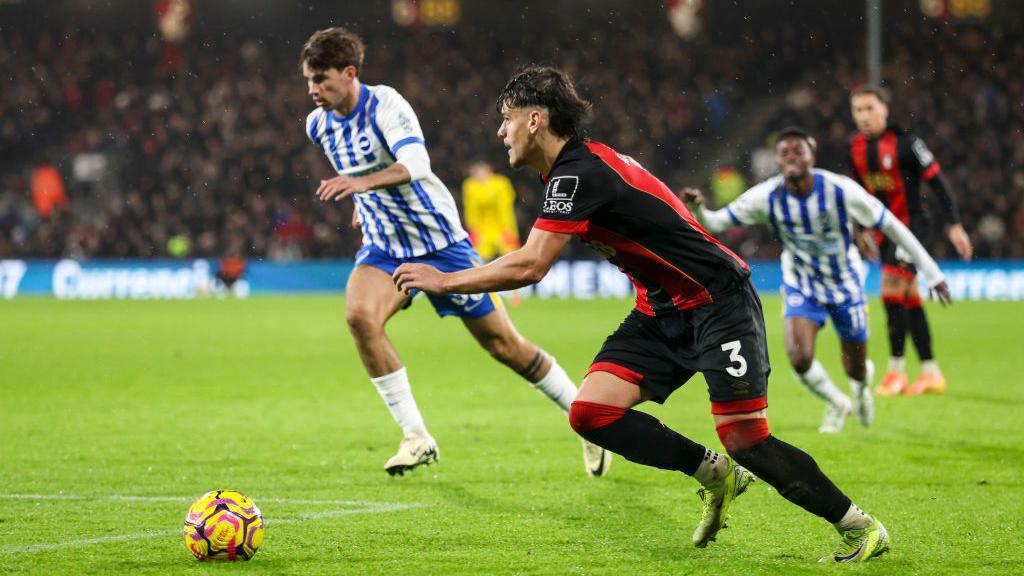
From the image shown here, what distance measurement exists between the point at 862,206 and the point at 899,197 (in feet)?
10.1

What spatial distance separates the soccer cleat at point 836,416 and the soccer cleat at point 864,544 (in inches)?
148

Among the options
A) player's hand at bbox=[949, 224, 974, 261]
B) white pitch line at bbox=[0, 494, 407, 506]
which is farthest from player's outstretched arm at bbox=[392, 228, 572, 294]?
player's hand at bbox=[949, 224, 974, 261]

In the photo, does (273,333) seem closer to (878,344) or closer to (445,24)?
(878,344)

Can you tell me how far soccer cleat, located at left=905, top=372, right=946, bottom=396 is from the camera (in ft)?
35.5

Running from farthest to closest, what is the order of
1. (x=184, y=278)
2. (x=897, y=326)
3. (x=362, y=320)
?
(x=184, y=278) < (x=897, y=326) < (x=362, y=320)

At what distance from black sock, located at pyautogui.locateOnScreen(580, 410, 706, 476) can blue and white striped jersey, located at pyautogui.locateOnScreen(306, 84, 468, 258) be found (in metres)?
2.31

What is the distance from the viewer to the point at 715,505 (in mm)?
5039

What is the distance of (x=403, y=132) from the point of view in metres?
6.88

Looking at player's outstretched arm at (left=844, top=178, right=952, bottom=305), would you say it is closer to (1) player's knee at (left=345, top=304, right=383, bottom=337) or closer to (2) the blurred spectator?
(1) player's knee at (left=345, top=304, right=383, bottom=337)

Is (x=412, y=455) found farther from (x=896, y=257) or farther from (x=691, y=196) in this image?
(x=896, y=257)

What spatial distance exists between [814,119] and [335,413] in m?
21.2

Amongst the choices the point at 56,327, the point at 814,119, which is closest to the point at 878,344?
the point at 56,327

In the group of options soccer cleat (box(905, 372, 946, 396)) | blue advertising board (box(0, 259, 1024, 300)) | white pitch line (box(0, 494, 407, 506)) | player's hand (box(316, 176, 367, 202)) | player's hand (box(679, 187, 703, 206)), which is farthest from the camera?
blue advertising board (box(0, 259, 1024, 300))

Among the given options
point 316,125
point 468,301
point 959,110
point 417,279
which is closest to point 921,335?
point 468,301
